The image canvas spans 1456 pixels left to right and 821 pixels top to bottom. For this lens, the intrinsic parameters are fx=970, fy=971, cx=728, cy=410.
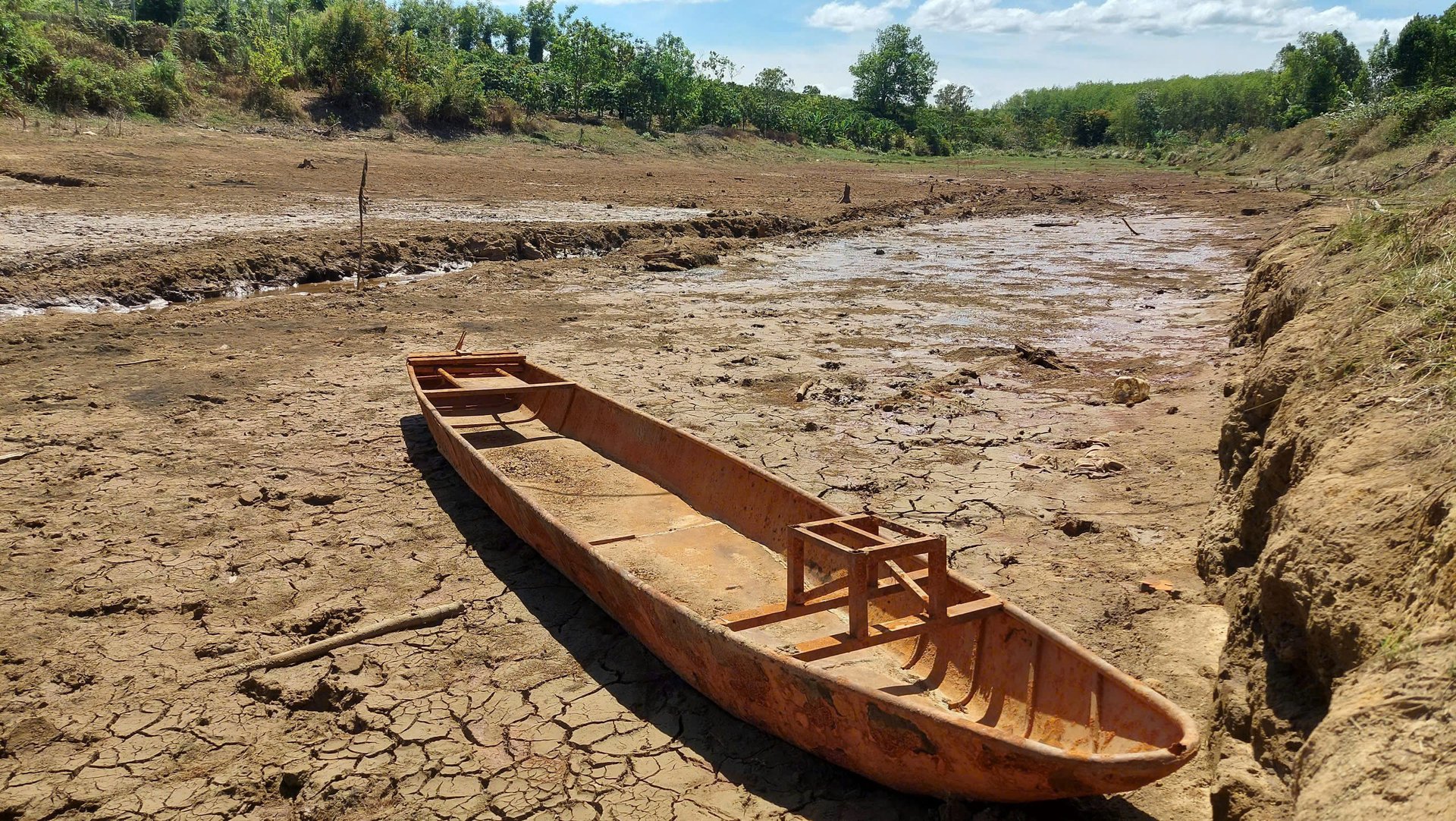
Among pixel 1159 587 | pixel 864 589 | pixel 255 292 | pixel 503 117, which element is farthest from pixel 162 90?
pixel 1159 587

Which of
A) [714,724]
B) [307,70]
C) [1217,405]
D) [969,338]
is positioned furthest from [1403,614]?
[307,70]

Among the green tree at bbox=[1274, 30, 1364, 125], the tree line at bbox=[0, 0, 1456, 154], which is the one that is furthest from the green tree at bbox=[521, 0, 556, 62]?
the green tree at bbox=[1274, 30, 1364, 125]

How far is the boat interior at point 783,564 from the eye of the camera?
11.3ft

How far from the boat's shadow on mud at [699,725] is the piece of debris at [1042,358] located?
5.88 m

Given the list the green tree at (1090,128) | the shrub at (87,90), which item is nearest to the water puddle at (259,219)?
the shrub at (87,90)

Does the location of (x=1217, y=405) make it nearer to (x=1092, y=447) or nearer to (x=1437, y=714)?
(x=1092, y=447)

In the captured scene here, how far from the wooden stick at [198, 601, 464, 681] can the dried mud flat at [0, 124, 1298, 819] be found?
0.21 ft

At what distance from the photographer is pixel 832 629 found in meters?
4.49

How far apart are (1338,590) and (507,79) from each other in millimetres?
38120

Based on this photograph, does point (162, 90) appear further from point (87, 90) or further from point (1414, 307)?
point (1414, 307)

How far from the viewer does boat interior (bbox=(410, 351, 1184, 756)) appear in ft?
11.3

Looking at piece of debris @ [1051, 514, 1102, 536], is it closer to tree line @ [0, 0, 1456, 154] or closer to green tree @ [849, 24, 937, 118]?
tree line @ [0, 0, 1456, 154]

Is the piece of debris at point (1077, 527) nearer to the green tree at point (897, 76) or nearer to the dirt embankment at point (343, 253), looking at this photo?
the dirt embankment at point (343, 253)

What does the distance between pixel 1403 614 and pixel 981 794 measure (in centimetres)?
133
